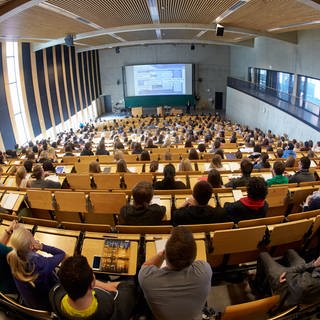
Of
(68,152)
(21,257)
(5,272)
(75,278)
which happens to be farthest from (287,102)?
(75,278)

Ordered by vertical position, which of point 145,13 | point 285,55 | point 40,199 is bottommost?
point 40,199

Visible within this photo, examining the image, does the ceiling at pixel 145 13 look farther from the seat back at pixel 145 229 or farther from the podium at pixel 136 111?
the podium at pixel 136 111

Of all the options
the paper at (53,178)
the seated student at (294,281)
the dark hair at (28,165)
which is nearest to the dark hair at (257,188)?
the seated student at (294,281)

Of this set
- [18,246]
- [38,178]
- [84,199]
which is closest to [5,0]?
[38,178]

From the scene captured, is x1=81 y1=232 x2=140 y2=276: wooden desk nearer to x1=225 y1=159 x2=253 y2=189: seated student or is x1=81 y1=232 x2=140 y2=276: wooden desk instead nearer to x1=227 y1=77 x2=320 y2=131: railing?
x1=225 y1=159 x2=253 y2=189: seated student

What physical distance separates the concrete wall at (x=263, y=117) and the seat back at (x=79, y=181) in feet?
34.3

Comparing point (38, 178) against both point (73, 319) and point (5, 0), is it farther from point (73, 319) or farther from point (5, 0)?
point (5, 0)

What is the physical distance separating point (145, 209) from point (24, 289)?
1.58 metres

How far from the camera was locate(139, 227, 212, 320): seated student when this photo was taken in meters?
2.21

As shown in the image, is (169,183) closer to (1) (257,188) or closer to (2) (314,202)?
(1) (257,188)

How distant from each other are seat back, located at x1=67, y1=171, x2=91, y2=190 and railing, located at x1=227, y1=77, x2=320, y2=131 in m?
10.4

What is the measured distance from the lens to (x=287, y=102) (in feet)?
57.1

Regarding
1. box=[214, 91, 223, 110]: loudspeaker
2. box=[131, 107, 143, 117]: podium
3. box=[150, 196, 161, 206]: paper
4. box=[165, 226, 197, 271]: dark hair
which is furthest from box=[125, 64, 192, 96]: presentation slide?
box=[165, 226, 197, 271]: dark hair

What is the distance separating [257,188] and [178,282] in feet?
5.92
